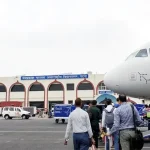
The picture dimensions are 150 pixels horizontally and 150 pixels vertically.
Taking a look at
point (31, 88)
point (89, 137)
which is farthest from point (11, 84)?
point (89, 137)

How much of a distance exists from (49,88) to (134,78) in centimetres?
5473

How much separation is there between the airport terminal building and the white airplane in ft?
168

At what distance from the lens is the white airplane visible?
13867mm

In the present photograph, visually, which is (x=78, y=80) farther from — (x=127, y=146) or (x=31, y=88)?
(x=127, y=146)

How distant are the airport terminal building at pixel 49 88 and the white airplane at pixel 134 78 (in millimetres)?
51156

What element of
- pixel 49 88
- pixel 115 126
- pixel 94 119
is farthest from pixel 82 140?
pixel 49 88

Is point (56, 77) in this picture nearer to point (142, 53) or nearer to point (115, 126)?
point (142, 53)

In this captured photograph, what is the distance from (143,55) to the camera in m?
14.5

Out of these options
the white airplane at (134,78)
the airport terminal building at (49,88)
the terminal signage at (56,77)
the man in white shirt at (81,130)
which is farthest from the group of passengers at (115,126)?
the terminal signage at (56,77)

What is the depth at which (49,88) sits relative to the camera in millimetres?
68062

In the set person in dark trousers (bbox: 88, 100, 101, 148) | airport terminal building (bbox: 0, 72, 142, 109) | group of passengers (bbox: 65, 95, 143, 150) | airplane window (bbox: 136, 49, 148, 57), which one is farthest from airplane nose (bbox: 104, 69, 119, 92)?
airport terminal building (bbox: 0, 72, 142, 109)

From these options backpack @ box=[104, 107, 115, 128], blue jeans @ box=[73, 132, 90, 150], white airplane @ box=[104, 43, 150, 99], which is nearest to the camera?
blue jeans @ box=[73, 132, 90, 150]

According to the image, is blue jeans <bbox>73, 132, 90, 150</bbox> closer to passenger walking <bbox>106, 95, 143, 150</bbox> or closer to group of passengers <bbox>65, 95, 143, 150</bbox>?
group of passengers <bbox>65, 95, 143, 150</bbox>

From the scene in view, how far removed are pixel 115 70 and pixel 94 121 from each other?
4412 mm
